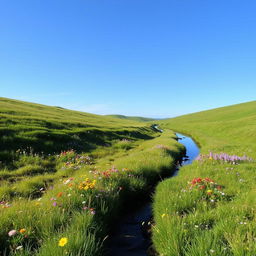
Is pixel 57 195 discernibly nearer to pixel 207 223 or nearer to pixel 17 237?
pixel 17 237

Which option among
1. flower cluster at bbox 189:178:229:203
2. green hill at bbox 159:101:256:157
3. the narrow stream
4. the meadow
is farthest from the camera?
green hill at bbox 159:101:256:157

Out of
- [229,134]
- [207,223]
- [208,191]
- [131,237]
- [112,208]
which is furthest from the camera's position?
[229,134]

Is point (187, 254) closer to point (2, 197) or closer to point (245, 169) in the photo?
point (2, 197)

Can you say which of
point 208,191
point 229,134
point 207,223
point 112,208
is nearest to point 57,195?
point 112,208

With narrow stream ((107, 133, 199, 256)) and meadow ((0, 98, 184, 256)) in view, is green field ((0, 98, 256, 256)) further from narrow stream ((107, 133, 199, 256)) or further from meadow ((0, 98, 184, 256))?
narrow stream ((107, 133, 199, 256))

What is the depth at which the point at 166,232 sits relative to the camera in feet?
12.6

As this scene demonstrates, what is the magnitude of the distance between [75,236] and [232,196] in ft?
16.6

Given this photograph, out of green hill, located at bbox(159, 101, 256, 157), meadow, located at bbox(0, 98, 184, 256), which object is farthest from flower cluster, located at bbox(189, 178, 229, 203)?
green hill, located at bbox(159, 101, 256, 157)

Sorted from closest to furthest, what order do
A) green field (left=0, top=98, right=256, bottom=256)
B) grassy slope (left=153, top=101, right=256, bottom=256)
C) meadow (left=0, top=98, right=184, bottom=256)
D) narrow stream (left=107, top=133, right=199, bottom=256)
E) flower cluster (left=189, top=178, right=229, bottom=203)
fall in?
grassy slope (left=153, top=101, right=256, bottom=256) → green field (left=0, top=98, right=256, bottom=256) → meadow (left=0, top=98, right=184, bottom=256) → narrow stream (left=107, top=133, right=199, bottom=256) → flower cluster (left=189, top=178, right=229, bottom=203)

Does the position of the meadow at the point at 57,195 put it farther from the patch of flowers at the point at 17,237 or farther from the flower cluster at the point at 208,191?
the flower cluster at the point at 208,191

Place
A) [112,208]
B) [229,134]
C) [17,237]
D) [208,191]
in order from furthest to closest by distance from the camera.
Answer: [229,134] → [112,208] → [208,191] → [17,237]

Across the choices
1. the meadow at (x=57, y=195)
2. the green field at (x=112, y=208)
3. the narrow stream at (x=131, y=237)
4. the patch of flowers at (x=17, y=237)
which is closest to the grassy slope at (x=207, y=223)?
the green field at (x=112, y=208)

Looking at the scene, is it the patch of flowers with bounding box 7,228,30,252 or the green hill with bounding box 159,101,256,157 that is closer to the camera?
the patch of flowers with bounding box 7,228,30,252

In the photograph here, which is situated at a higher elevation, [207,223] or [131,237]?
[207,223]
